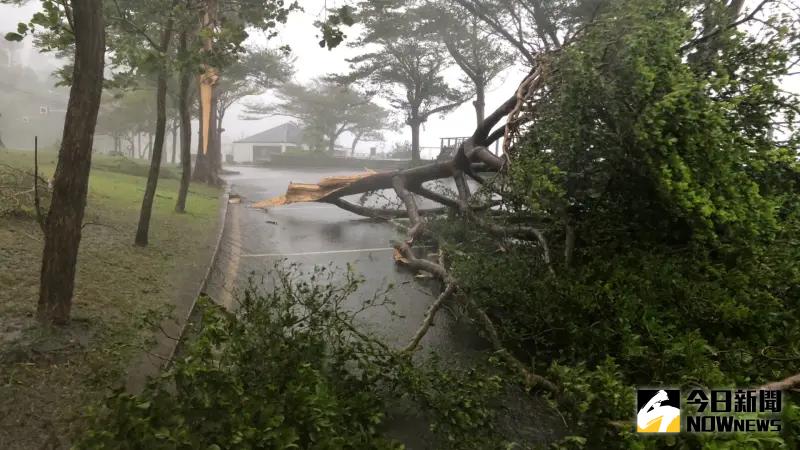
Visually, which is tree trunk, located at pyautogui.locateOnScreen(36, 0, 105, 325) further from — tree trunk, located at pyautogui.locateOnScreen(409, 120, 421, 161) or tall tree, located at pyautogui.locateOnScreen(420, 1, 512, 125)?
tree trunk, located at pyautogui.locateOnScreen(409, 120, 421, 161)

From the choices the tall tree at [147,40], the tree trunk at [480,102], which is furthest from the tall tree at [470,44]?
the tall tree at [147,40]

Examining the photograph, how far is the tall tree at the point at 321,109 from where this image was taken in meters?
37.4

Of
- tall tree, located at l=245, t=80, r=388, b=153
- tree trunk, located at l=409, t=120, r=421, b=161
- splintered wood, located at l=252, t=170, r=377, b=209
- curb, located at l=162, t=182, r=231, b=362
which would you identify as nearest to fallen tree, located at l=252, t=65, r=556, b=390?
splintered wood, located at l=252, t=170, r=377, b=209

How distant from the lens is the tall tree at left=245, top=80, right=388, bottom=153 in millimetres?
37375

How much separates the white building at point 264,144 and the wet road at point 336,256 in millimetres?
34370

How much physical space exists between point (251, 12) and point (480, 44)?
15.2 metres

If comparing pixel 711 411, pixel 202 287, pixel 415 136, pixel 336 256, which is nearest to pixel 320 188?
pixel 336 256

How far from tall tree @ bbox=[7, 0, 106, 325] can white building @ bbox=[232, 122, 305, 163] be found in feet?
146

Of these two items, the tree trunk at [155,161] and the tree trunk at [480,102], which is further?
the tree trunk at [480,102]

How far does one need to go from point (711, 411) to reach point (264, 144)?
49.9 m

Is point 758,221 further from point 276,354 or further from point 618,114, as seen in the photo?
point 276,354

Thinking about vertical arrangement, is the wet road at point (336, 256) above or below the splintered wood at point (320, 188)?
below

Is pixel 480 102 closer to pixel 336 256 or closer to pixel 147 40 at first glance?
pixel 336 256

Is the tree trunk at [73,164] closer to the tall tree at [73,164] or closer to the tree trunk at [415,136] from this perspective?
the tall tree at [73,164]
